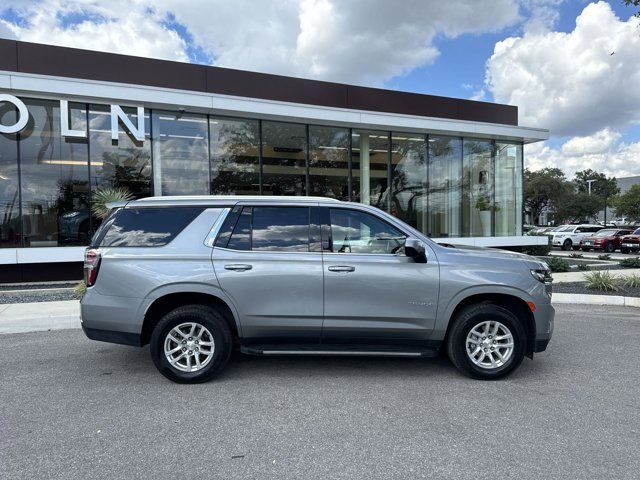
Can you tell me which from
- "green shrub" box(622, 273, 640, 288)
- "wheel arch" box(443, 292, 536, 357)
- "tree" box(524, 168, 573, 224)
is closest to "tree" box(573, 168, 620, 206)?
"tree" box(524, 168, 573, 224)

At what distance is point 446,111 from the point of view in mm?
16531

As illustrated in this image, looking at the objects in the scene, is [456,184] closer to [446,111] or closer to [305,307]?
[446,111]

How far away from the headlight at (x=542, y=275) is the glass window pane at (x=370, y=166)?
10941 mm

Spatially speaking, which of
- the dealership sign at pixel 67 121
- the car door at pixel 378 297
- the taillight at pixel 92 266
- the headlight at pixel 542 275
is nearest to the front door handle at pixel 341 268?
the car door at pixel 378 297

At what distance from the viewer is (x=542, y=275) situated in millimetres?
4574

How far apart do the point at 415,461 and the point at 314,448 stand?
2.42ft

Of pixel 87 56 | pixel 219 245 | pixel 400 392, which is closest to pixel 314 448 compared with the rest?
pixel 400 392

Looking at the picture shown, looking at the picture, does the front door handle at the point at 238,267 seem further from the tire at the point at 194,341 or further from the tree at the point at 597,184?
the tree at the point at 597,184

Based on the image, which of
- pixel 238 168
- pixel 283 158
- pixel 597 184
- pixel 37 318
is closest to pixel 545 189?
pixel 597 184

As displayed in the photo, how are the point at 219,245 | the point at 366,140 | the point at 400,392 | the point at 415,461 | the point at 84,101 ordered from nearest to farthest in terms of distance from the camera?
the point at 415,461
the point at 400,392
the point at 219,245
the point at 84,101
the point at 366,140

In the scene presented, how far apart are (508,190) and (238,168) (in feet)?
36.6

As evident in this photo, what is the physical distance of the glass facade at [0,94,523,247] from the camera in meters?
11.5

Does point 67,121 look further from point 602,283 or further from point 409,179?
point 602,283

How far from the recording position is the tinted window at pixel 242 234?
454 cm
